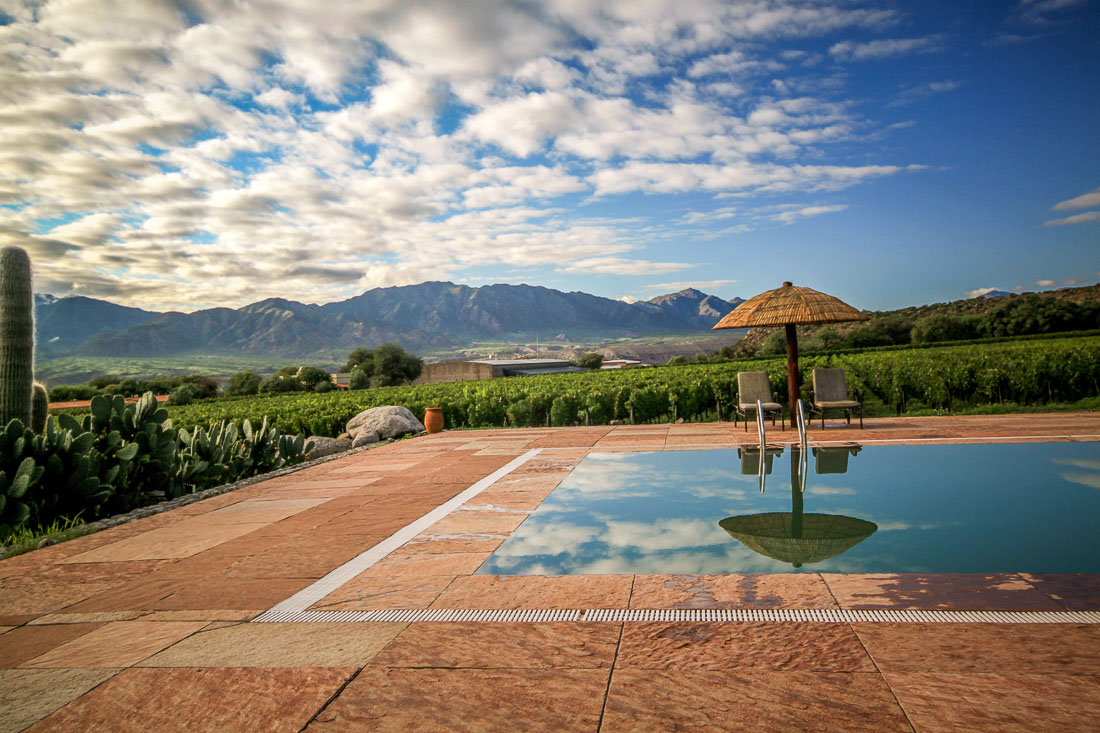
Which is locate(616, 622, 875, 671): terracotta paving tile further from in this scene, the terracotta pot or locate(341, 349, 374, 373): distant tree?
locate(341, 349, 374, 373): distant tree

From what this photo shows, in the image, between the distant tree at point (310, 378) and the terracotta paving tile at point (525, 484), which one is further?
the distant tree at point (310, 378)

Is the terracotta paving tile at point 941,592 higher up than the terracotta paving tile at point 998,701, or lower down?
lower down

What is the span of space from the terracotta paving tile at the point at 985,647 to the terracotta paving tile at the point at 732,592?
386mm

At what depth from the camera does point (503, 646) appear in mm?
2676

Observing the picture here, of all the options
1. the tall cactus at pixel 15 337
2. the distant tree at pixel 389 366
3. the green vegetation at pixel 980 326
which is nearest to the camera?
the tall cactus at pixel 15 337

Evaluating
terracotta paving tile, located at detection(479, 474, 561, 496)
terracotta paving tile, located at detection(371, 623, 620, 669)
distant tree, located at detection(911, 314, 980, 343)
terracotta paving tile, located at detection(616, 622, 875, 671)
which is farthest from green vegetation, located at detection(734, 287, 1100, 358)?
terracotta paving tile, located at detection(371, 623, 620, 669)

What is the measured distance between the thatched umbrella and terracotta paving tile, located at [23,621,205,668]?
749cm

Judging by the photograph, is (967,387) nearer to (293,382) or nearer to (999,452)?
(999,452)

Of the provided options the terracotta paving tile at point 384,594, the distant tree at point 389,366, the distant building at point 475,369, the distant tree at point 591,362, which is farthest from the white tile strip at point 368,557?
the distant tree at point 591,362

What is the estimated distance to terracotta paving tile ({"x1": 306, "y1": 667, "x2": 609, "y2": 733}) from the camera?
2.09 m

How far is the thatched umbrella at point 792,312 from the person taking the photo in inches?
351

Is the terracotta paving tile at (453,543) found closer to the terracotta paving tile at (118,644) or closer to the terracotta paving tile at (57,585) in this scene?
the terracotta paving tile at (118,644)

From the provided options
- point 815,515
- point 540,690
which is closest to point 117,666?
point 540,690

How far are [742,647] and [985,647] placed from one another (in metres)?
0.92
